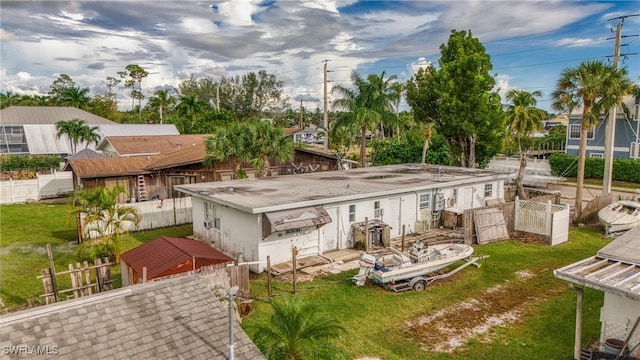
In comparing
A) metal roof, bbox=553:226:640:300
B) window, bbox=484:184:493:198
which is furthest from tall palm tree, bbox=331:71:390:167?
metal roof, bbox=553:226:640:300

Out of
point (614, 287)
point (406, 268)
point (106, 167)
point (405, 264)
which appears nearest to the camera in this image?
point (614, 287)

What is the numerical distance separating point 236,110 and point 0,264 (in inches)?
2432

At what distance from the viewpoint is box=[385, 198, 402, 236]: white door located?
1905 cm

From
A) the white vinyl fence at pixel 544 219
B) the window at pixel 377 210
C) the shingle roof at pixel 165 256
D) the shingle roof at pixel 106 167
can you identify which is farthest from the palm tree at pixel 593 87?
the shingle roof at pixel 106 167

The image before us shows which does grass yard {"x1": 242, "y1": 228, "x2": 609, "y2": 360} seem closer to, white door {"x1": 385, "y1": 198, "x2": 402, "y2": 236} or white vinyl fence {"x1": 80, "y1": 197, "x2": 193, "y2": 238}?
white door {"x1": 385, "y1": 198, "x2": 402, "y2": 236}

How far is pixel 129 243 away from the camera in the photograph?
751 inches

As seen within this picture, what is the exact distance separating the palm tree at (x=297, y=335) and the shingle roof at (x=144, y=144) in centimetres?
2822

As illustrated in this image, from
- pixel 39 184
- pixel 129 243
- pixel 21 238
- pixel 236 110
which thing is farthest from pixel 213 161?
pixel 236 110

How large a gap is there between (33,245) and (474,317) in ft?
60.1

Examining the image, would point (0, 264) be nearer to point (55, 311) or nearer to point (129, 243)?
point (129, 243)

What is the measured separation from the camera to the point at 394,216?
63.2 ft

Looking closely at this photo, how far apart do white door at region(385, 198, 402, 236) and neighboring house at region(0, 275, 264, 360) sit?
13.3 m

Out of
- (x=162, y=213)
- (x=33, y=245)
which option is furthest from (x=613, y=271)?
(x=33, y=245)

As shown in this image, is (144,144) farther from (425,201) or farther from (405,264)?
(405,264)
